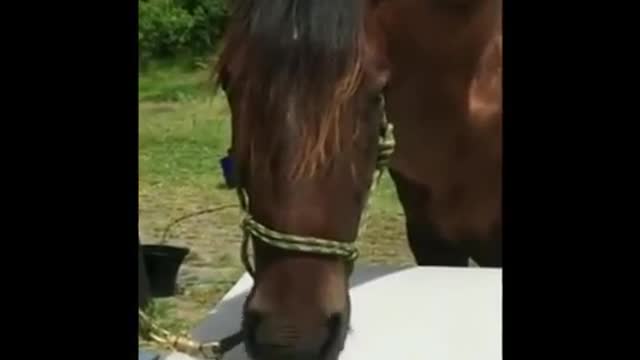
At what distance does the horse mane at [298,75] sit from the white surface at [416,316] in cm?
18

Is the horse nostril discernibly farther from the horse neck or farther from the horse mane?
the horse neck

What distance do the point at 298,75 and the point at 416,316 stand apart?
0.87 feet

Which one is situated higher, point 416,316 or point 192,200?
point 416,316

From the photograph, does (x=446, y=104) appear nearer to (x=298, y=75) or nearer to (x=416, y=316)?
(x=416, y=316)

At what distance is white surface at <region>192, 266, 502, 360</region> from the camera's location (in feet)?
2.86

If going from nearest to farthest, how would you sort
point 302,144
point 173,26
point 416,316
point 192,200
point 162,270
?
1. point 302,144
2. point 416,316
3. point 162,270
4. point 192,200
5. point 173,26

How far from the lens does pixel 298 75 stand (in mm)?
790

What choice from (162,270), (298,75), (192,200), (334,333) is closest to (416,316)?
(334,333)

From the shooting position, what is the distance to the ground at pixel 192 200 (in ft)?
7.36

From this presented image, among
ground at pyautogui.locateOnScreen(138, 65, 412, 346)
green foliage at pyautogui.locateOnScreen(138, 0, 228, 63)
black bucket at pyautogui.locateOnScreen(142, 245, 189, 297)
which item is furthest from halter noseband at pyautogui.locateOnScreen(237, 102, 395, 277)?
green foliage at pyautogui.locateOnScreen(138, 0, 228, 63)

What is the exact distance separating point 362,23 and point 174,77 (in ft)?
8.43

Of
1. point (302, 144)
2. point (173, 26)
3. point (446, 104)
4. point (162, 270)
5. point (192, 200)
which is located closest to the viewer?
point (302, 144)

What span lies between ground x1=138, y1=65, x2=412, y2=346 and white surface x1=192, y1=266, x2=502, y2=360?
2.60ft

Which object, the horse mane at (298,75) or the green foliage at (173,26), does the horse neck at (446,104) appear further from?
the green foliage at (173,26)
